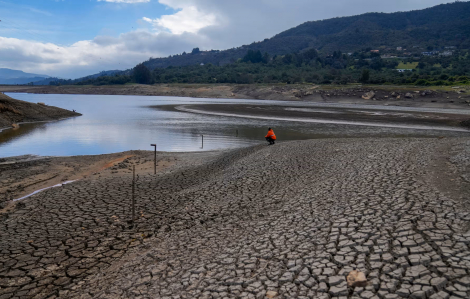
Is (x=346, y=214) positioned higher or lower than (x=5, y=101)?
lower

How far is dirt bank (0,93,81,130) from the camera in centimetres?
3407

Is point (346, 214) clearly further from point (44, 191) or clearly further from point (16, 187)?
point (16, 187)

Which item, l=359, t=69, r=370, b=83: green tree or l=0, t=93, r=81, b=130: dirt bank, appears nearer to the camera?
l=0, t=93, r=81, b=130: dirt bank

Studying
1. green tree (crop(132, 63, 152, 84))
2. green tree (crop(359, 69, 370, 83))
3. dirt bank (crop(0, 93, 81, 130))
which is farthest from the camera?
green tree (crop(132, 63, 152, 84))

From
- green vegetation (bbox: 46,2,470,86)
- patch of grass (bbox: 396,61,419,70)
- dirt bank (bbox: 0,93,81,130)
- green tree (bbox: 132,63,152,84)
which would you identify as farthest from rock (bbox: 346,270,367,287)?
green tree (bbox: 132,63,152,84)

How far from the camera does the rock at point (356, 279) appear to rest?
5.20m

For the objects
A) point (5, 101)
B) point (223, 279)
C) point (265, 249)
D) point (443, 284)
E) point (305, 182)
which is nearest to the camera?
point (443, 284)

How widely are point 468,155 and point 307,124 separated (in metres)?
23.4

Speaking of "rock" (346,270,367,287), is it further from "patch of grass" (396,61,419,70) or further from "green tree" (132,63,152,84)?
"green tree" (132,63,152,84)

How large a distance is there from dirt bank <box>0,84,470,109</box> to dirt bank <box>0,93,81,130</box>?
2078 inches

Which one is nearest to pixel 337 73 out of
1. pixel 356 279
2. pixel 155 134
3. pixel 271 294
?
pixel 155 134

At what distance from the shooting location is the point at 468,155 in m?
13.2

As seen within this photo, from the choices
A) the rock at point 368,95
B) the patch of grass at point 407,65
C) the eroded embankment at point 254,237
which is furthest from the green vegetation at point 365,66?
the eroded embankment at point 254,237

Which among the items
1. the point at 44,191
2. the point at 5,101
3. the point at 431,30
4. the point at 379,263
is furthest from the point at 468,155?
the point at 431,30
